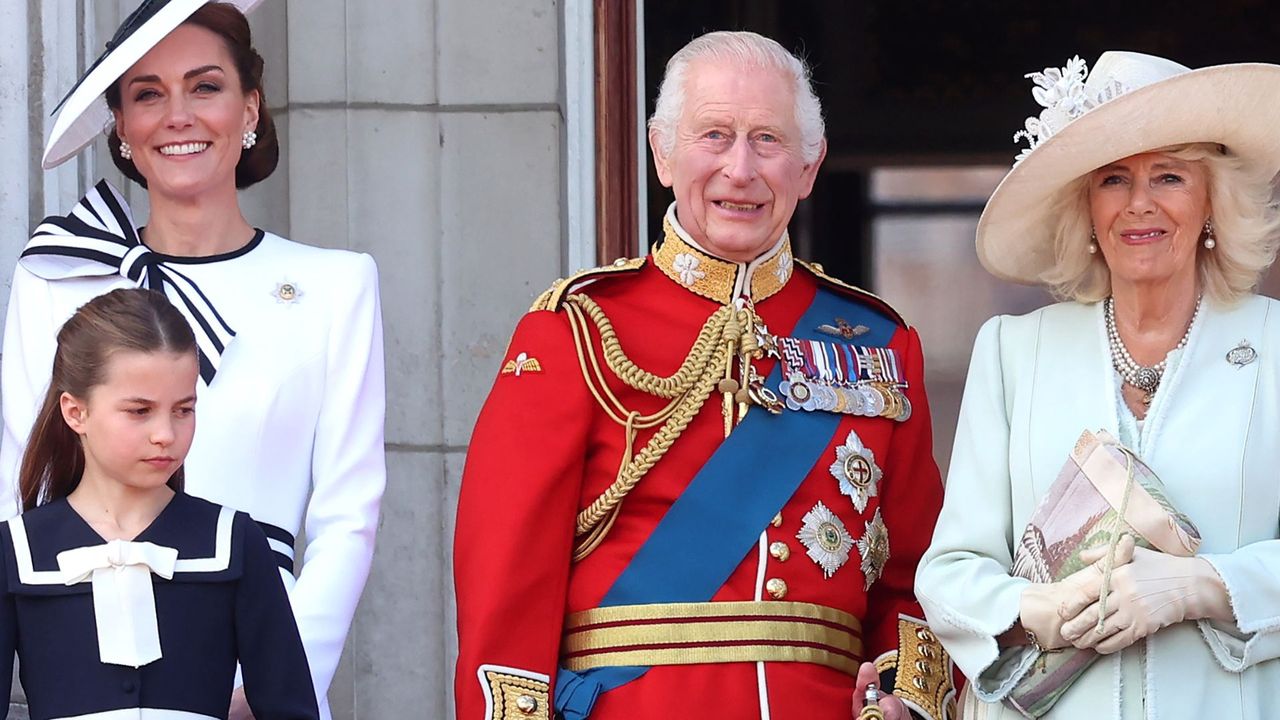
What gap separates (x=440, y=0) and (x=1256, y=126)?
218 cm

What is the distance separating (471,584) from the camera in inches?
145

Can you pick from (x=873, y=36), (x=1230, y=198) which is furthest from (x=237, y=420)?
(x=873, y=36)

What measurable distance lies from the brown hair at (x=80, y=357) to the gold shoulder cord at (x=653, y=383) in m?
0.70

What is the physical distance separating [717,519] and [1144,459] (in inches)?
25.6

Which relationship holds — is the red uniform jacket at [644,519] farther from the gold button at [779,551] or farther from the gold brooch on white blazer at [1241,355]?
the gold brooch on white blazer at [1241,355]

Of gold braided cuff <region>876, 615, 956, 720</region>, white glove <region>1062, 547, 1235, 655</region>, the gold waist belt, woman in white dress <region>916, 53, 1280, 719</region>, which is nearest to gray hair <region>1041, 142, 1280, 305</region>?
woman in white dress <region>916, 53, 1280, 719</region>

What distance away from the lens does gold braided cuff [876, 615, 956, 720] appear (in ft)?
12.4

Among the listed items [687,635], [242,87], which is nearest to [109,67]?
[242,87]

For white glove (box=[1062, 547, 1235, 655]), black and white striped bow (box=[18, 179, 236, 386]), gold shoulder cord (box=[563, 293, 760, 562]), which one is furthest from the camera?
black and white striped bow (box=[18, 179, 236, 386])

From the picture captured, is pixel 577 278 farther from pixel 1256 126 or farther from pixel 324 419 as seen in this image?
pixel 1256 126

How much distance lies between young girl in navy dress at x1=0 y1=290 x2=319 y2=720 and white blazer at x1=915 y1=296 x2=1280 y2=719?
99cm

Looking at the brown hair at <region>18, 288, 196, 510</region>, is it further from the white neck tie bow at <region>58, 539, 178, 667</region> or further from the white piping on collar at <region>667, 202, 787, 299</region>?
the white piping on collar at <region>667, 202, 787, 299</region>

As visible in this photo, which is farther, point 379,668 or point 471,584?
point 379,668

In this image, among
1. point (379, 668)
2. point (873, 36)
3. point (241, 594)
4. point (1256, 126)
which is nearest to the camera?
point (241, 594)
